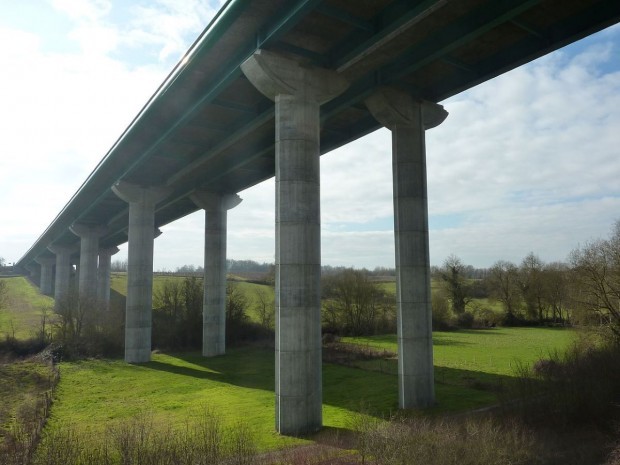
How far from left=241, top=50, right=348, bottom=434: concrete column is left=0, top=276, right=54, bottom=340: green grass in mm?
34416

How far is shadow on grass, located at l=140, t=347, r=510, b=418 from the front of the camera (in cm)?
1838

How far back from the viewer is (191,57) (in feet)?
54.9

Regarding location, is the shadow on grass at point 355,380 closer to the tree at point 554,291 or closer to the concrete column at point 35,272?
the tree at point 554,291

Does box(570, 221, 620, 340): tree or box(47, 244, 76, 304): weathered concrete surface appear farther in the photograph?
box(47, 244, 76, 304): weathered concrete surface

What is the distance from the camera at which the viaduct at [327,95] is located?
14.4 m

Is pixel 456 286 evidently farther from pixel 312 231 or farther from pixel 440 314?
pixel 312 231

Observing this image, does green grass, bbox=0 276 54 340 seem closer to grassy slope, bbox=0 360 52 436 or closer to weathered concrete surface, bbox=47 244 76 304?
weathered concrete surface, bbox=47 244 76 304

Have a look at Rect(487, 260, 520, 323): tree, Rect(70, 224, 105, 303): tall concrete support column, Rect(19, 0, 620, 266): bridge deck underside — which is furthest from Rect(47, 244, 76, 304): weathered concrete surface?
Rect(487, 260, 520, 323): tree

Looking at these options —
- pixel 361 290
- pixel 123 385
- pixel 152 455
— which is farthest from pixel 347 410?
pixel 361 290

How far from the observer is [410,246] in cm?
1817

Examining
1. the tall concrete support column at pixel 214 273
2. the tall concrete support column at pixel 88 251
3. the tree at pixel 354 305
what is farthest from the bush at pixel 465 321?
the tall concrete support column at pixel 88 251

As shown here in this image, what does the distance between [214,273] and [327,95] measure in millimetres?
22426

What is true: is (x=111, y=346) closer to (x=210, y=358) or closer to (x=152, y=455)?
(x=210, y=358)

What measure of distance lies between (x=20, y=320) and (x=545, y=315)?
2645 inches
